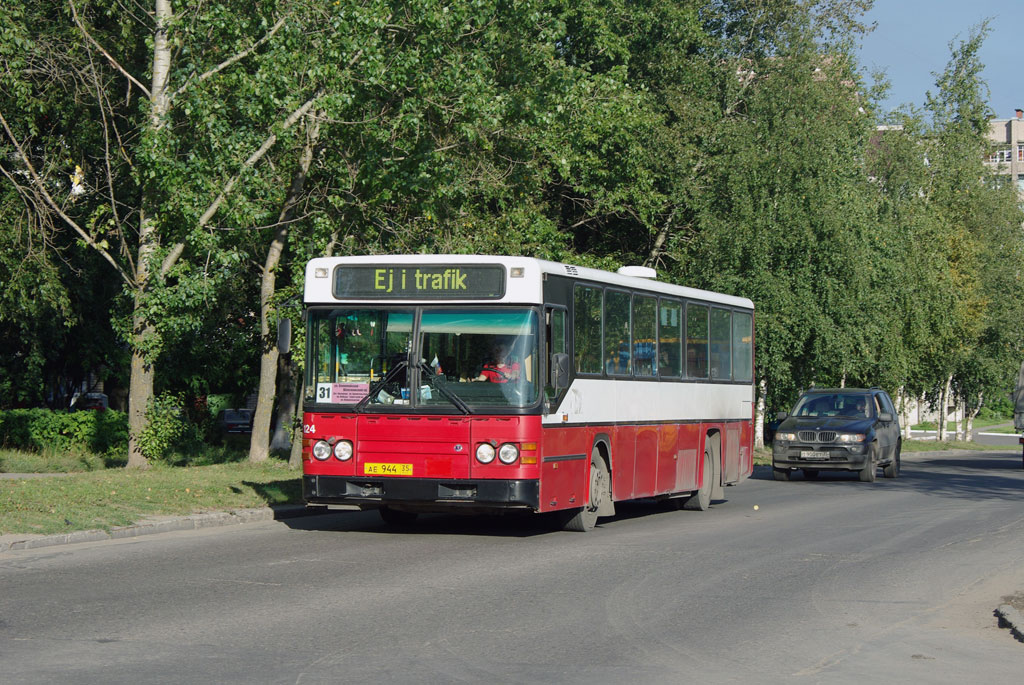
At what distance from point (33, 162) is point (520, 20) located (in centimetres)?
1029

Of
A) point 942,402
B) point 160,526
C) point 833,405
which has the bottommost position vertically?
point 160,526

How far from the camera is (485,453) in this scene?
47.7 feet

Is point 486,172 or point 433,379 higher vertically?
point 486,172

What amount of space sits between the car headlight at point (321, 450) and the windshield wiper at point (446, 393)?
4.72 ft

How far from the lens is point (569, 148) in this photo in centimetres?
3100

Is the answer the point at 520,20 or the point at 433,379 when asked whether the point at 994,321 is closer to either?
the point at 520,20

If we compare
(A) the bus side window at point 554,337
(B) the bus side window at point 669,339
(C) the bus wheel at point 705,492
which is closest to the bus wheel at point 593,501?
(A) the bus side window at point 554,337

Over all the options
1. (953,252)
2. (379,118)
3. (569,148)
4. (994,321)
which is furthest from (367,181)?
(994,321)

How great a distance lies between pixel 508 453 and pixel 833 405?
17.6 metres

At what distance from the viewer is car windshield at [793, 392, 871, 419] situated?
1183 inches

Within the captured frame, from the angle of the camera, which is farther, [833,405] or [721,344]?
[833,405]

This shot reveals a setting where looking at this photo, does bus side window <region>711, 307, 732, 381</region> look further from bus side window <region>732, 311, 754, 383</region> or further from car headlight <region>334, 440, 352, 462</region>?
car headlight <region>334, 440, 352, 462</region>

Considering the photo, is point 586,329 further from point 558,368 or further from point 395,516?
point 395,516

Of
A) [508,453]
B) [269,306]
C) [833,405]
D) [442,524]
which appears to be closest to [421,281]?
[508,453]
